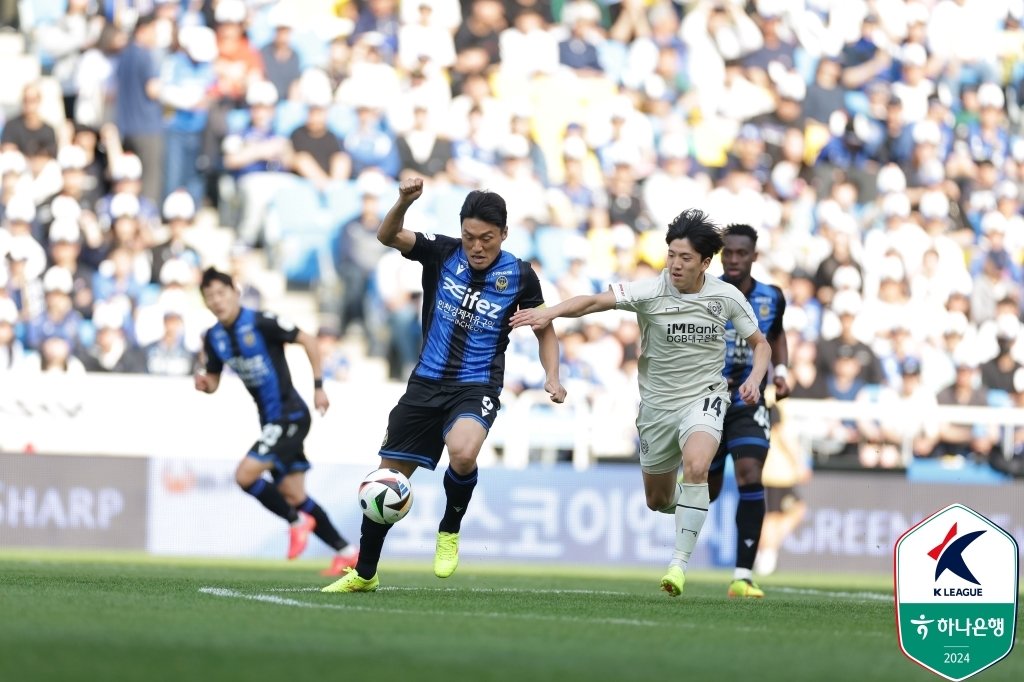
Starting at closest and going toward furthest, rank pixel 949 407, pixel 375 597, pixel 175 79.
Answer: pixel 375 597 → pixel 949 407 → pixel 175 79

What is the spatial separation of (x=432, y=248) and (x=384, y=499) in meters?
1.48

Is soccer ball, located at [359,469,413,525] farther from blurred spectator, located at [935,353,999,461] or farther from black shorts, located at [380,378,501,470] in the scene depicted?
blurred spectator, located at [935,353,999,461]

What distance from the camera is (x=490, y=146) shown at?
21.7 meters

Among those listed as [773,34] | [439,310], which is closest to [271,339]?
[439,310]

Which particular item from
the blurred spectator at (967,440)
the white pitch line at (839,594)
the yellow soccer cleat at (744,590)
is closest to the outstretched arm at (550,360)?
the yellow soccer cleat at (744,590)

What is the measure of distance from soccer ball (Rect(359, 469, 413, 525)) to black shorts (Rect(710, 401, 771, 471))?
2.85 m

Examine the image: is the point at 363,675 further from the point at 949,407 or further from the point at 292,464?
the point at 949,407

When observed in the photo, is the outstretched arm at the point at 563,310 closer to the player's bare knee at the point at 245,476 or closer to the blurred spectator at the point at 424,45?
the player's bare knee at the point at 245,476

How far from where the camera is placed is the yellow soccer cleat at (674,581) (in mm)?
10352

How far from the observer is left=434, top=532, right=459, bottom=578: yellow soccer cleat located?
1002 cm

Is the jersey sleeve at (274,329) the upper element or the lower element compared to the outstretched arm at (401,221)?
lower

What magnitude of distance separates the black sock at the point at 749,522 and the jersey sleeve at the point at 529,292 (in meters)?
2.52

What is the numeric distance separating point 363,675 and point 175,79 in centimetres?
1535

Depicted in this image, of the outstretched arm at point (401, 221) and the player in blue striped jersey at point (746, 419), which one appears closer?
the outstretched arm at point (401, 221)
